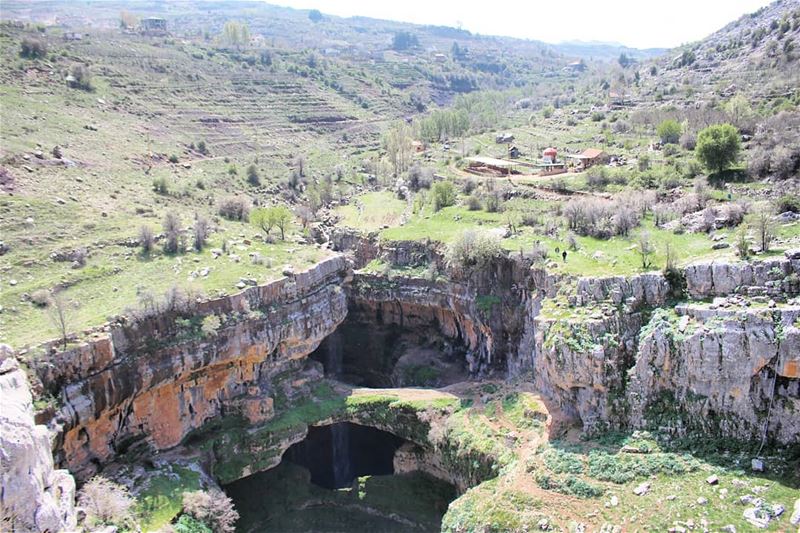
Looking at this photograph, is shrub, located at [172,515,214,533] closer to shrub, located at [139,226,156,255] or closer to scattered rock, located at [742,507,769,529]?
shrub, located at [139,226,156,255]

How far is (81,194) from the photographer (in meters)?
44.1

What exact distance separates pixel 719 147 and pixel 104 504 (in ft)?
132

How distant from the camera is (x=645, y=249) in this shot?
3275cm

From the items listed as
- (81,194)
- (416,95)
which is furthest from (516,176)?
(416,95)

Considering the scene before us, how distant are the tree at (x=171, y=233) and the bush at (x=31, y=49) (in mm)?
34150

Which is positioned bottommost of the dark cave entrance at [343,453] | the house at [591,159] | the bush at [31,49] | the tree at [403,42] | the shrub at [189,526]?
the dark cave entrance at [343,453]

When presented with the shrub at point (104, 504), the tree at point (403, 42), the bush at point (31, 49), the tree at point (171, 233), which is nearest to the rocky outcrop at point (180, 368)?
the shrub at point (104, 504)

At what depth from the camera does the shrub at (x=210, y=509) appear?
1159 inches

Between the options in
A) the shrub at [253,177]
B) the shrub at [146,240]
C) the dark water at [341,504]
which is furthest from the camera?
the shrub at [253,177]

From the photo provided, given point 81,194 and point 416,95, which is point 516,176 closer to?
point 81,194

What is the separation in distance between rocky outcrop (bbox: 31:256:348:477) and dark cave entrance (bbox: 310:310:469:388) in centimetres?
529

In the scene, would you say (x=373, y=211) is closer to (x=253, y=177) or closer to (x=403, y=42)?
(x=253, y=177)

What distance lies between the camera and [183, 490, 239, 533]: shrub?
29.4 meters

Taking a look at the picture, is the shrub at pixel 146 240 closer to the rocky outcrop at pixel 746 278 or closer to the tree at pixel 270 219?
the tree at pixel 270 219
